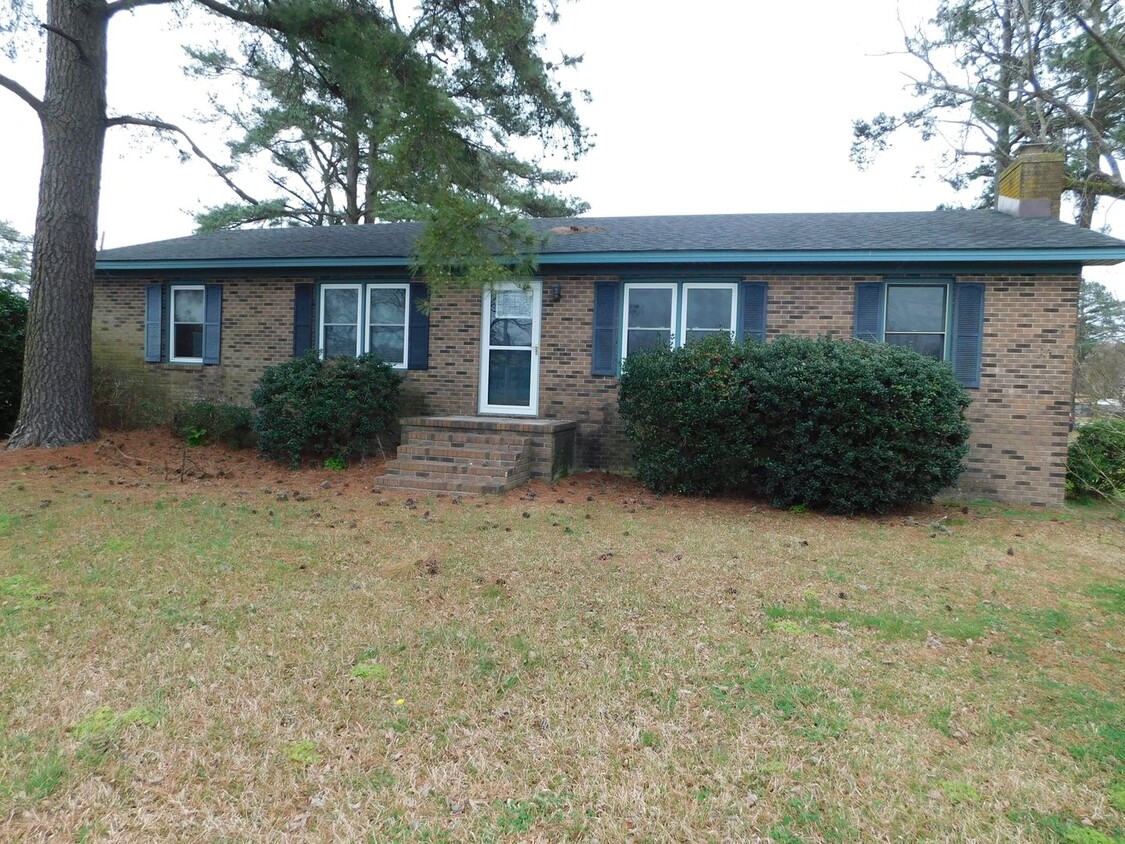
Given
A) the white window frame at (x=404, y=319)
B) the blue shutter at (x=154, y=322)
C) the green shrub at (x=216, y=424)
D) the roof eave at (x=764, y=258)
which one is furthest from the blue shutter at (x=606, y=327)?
the blue shutter at (x=154, y=322)

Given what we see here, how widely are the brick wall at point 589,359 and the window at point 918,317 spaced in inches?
17.0

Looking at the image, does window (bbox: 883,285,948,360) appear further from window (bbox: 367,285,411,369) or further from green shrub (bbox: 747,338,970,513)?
window (bbox: 367,285,411,369)

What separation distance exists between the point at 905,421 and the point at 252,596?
20.4 feet

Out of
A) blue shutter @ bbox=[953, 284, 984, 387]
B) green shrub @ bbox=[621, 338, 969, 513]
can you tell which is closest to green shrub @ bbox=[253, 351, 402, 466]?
green shrub @ bbox=[621, 338, 969, 513]

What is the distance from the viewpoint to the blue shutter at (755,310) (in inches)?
356

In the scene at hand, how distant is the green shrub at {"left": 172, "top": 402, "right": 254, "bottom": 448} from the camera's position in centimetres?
1033

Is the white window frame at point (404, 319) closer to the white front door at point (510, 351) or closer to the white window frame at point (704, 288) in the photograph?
the white front door at point (510, 351)

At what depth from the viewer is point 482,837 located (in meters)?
2.09

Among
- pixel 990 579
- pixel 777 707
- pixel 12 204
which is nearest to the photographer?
pixel 777 707

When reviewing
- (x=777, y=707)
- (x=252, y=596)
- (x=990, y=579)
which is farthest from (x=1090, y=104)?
(x=252, y=596)

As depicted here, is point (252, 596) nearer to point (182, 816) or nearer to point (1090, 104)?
point (182, 816)

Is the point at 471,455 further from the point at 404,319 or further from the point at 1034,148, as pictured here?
the point at 1034,148

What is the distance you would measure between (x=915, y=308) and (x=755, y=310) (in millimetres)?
1997

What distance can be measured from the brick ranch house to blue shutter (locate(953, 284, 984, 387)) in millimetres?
25
